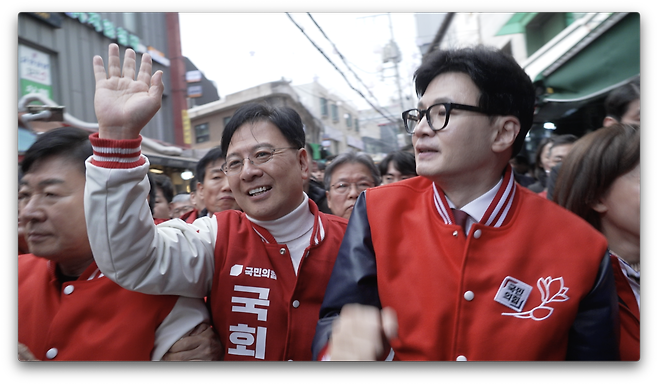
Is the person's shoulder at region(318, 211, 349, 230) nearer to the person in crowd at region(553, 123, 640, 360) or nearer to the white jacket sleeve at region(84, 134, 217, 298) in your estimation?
the white jacket sleeve at region(84, 134, 217, 298)

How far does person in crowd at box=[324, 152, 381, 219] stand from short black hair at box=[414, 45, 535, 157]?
1.34 m

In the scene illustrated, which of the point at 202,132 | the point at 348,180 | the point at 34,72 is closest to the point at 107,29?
the point at 34,72

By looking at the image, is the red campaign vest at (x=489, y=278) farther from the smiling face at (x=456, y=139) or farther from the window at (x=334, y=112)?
the window at (x=334, y=112)

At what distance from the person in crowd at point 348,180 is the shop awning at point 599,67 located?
2984 millimetres

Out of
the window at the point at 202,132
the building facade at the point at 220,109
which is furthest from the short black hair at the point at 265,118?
the window at the point at 202,132

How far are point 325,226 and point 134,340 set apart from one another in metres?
0.88

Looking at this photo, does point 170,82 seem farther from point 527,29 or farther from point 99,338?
point 99,338

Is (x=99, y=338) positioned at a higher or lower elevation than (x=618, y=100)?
lower

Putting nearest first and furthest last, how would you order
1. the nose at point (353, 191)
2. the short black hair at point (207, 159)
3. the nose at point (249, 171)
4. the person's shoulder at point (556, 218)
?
the person's shoulder at point (556, 218)
the nose at point (249, 171)
the nose at point (353, 191)
the short black hair at point (207, 159)

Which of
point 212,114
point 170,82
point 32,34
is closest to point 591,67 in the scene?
point 32,34

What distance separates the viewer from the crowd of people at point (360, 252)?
1354 mm

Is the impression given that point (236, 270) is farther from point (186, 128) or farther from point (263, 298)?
point (186, 128)

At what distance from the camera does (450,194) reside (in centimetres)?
156

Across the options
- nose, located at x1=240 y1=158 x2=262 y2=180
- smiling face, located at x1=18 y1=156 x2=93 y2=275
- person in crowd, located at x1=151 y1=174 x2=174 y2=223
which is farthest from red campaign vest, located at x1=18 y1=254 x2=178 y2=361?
person in crowd, located at x1=151 y1=174 x2=174 y2=223
